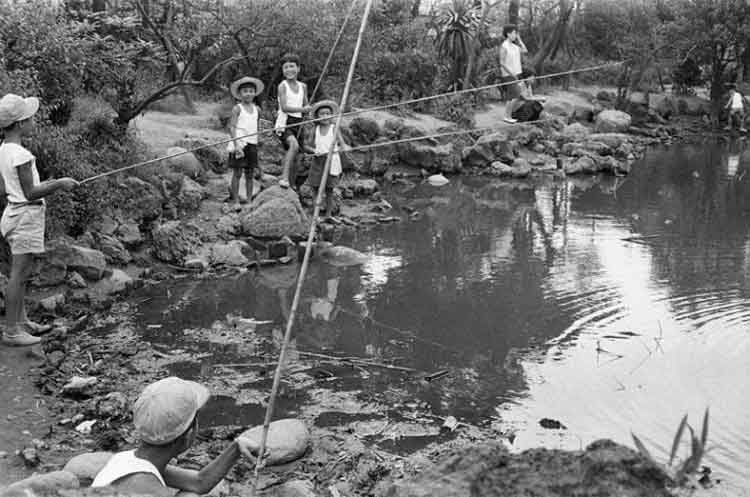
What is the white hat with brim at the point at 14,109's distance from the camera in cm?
584

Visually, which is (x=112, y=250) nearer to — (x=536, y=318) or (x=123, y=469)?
(x=536, y=318)

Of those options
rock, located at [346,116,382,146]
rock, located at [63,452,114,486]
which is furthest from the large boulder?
rock, located at [346,116,382,146]

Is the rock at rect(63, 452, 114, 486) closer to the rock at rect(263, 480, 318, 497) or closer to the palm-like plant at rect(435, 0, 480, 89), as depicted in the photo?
the rock at rect(263, 480, 318, 497)

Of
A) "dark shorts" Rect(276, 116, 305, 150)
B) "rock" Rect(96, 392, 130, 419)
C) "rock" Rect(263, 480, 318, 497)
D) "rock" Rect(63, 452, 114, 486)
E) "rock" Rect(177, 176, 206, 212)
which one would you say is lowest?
"rock" Rect(263, 480, 318, 497)

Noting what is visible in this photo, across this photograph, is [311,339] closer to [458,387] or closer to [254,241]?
[458,387]

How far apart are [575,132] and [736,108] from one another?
6.25m

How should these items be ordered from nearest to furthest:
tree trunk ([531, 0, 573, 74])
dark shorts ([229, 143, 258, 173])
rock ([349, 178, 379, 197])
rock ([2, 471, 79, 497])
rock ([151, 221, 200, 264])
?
rock ([2, 471, 79, 497]), rock ([151, 221, 200, 264]), dark shorts ([229, 143, 258, 173]), rock ([349, 178, 379, 197]), tree trunk ([531, 0, 573, 74])

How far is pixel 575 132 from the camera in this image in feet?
65.4

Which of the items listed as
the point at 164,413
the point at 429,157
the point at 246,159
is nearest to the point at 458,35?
the point at 429,157

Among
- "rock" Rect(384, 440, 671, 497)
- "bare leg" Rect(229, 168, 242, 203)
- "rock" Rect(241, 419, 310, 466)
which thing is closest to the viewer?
"rock" Rect(384, 440, 671, 497)

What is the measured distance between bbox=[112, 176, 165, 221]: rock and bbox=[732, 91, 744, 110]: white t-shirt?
59.3 feet

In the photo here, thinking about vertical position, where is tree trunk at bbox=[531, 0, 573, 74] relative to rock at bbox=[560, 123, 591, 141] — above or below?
above

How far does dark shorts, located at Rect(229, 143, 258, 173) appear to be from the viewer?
10469 millimetres

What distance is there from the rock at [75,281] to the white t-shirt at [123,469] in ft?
15.7
